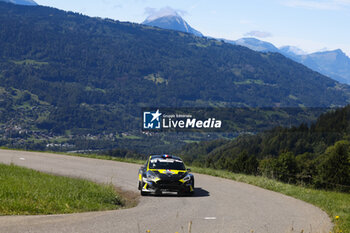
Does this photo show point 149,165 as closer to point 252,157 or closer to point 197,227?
point 197,227

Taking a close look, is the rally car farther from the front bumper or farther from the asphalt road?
the asphalt road

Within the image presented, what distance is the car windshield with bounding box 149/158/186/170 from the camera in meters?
20.9

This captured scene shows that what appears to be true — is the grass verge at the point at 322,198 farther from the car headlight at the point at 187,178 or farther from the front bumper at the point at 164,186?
the front bumper at the point at 164,186

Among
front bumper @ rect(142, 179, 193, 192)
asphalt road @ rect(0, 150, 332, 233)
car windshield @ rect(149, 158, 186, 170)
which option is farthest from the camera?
car windshield @ rect(149, 158, 186, 170)

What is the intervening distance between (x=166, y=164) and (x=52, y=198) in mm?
7611

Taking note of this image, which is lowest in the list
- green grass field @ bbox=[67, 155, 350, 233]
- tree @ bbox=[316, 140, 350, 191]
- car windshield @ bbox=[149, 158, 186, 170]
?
tree @ bbox=[316, 140, 350, 191]

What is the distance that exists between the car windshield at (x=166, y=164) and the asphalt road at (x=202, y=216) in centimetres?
147

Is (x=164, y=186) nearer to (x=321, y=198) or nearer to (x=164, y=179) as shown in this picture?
(x=164, y=179)

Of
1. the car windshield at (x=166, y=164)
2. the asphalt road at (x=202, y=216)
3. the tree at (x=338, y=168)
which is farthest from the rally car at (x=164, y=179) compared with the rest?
the tree at (x=338, y=168)

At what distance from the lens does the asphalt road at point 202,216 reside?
10812mm

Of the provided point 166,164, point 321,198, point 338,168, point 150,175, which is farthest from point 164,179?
point 338,168

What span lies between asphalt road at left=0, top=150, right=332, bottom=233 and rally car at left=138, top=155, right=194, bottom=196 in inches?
18.2

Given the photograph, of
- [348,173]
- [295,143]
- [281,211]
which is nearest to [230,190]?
[281,211]

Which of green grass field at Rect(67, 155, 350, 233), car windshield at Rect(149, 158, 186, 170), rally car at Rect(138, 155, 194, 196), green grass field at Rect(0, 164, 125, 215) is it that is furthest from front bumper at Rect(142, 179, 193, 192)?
green grass field at Rect(67, 155, 350, 233)
